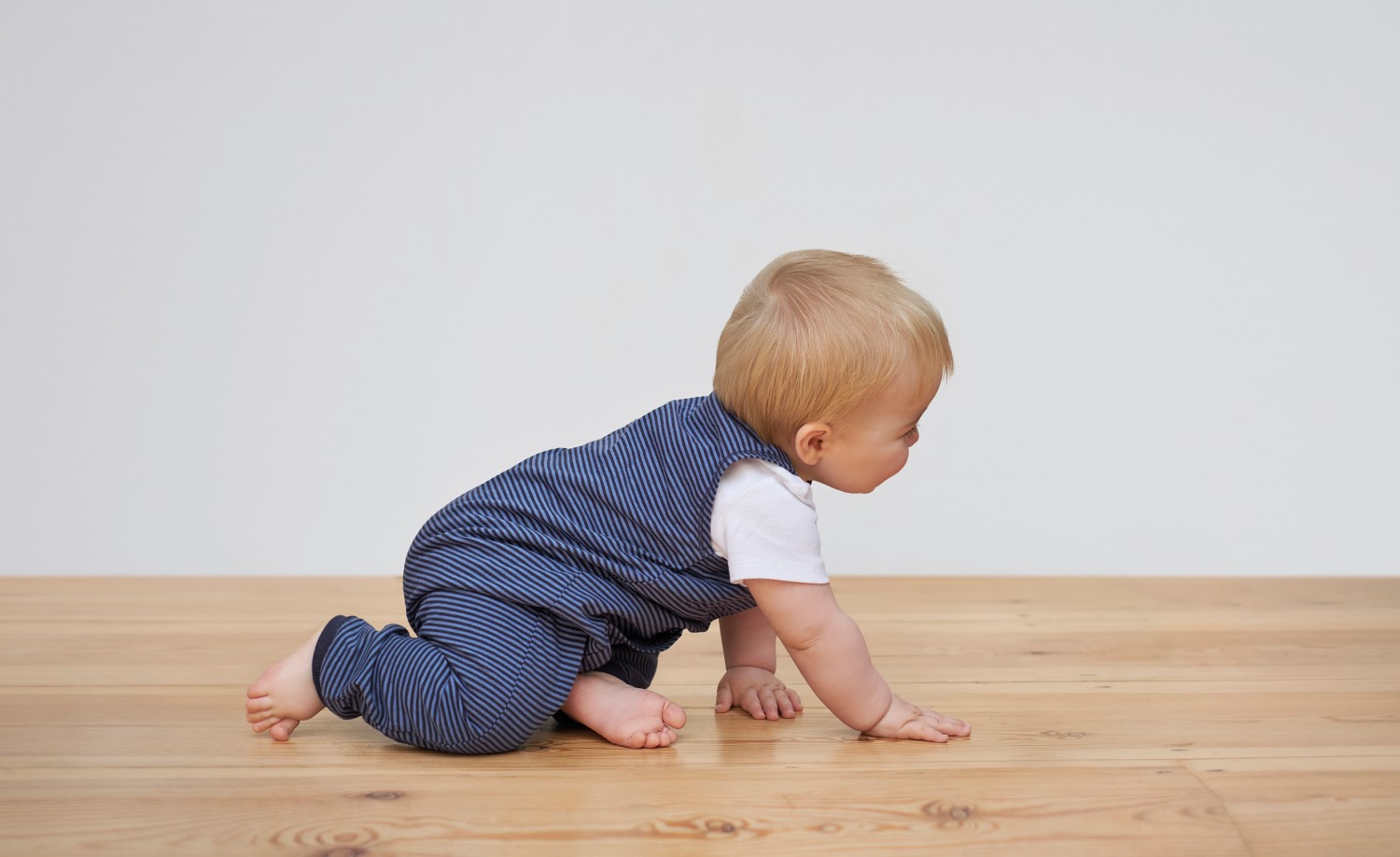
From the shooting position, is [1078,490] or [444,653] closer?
[444,653]

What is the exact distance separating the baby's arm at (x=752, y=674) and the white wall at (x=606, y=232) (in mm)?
961

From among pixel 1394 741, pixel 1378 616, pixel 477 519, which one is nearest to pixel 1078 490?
pixel 1378 616

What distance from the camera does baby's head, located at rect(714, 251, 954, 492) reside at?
3.86 feet

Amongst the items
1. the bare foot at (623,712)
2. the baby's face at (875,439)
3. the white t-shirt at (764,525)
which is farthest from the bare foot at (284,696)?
the baby's face at (875,439)

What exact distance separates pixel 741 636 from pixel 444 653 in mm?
372

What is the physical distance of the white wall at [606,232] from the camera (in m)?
2.34

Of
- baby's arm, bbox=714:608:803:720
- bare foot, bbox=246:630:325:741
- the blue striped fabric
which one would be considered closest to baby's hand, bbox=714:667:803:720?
baby's arm, bbox=714:608:803:720

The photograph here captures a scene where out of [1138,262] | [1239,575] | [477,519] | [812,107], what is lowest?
[1239,575]

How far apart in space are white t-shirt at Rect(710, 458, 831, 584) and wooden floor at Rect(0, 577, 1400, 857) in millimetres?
177

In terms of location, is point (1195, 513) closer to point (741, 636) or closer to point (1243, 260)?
point (1243, 260)

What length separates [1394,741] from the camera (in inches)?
48.1

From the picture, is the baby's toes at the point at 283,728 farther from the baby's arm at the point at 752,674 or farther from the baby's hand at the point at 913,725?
the baby's hand at the point at 913,725

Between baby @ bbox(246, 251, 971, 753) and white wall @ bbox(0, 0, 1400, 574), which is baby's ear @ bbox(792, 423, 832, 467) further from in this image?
white wall @ bbox(0, 0, 1400, 574)

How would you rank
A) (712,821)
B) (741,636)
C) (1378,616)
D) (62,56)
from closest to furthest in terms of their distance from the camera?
(712,821) → (741,636) → (1378,616) → (62,56)
